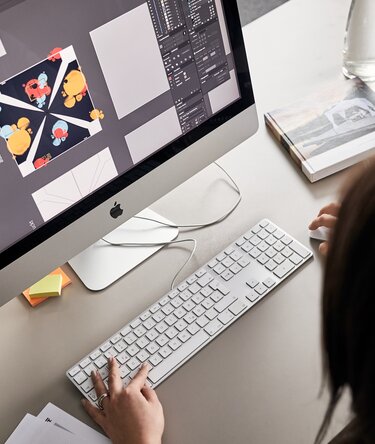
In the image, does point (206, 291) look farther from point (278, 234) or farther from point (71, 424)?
point (71, 424)

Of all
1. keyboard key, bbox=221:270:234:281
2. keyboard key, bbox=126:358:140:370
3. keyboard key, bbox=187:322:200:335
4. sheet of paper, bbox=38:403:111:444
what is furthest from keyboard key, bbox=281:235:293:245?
sheet of paper, bbox=38:403:111:444

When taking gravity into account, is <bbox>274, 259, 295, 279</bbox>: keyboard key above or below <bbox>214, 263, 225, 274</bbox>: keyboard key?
below

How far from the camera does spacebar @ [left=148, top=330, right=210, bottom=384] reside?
3.19 ft

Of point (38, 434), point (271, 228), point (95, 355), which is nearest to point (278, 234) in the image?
point (271, 228)

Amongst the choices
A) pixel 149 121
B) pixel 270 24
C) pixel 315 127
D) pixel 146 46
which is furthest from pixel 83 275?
pixel 270 24

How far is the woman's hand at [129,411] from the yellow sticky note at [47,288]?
0.19m

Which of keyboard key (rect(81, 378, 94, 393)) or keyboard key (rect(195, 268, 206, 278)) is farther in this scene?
keyboard key (rect(195, 268, 206, 278))

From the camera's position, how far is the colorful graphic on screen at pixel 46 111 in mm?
851

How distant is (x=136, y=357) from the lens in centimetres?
99

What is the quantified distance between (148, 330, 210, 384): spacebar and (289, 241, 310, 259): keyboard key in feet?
0.68

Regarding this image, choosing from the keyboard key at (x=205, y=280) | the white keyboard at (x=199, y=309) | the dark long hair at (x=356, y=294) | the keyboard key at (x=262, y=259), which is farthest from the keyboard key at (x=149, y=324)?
the dark long hair at (x=356, y=294)

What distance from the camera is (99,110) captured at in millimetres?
934

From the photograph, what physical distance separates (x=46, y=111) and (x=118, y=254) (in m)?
0.34

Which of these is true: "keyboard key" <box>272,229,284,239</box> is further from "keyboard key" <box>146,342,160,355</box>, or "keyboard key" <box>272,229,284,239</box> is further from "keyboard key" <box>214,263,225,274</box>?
"keyboard key" <box>146,342,160,355</box>
